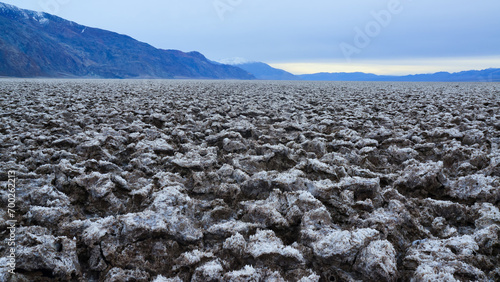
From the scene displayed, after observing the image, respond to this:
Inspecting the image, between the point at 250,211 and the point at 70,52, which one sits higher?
the point at 70,52

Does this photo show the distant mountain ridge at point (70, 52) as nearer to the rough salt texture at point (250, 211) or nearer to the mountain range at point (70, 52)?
the mountain range at point (70, 52)

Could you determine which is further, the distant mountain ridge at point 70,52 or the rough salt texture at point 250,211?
the distant mountain ridge at point 70,52

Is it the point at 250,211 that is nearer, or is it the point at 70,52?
the point at 250,211

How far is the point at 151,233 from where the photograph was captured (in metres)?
1.64

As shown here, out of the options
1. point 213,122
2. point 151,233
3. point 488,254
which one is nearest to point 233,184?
point 151,233

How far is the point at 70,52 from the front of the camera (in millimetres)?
143875

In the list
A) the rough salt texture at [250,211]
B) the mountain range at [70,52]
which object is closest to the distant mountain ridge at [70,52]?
the mountain range at [70,52]

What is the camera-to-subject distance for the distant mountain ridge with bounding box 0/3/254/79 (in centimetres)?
11200

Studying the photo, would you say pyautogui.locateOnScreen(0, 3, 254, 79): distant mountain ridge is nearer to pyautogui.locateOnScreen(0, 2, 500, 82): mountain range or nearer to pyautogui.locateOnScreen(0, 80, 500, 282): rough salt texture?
pyautogui.locateOnScreen(0, 2, 500, 82): mountain range

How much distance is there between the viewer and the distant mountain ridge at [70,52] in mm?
112000

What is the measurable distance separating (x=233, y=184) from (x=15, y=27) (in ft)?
521

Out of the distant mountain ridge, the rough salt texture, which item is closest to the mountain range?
the distant mountain ridge

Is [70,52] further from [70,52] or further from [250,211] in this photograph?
[250,211]

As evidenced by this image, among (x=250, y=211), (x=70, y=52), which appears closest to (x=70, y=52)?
(x=70, y=52)
